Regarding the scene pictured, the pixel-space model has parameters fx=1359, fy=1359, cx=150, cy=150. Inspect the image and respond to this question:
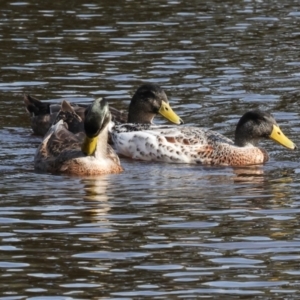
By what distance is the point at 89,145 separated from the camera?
15.2 metres

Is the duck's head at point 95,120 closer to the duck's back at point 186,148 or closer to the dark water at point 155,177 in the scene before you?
the dark water at point 155,177

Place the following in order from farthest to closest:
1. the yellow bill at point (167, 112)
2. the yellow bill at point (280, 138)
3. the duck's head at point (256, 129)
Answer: the yellow bill at point (167, 112) < the duck's head at point (256, 129) < the yellow bill at point (280, 138)

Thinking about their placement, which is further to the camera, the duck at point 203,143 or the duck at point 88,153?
the duck at point 203,143

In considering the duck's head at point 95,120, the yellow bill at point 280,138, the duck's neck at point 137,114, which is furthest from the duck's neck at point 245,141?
the duck's head at point 95,120

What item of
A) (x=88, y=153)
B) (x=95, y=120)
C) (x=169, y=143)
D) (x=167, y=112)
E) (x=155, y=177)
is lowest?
(x=155, y=177)

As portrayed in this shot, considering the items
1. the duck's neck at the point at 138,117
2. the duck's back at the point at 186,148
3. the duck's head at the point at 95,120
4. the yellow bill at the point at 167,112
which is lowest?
the duck's back at the point at 186,148

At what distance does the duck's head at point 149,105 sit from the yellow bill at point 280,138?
1.39 m

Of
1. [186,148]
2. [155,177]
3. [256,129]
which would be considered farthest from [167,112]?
[155,177]

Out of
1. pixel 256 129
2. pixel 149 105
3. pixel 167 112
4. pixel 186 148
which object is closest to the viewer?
pixel 186 148

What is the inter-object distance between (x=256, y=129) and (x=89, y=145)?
94.7 inches

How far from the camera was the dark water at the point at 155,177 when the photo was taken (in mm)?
10172

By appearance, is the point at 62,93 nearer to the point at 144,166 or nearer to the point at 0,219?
the point at 144,166

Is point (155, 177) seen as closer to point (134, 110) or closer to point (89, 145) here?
point (89, 145)

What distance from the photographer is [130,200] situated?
13.2 metres
